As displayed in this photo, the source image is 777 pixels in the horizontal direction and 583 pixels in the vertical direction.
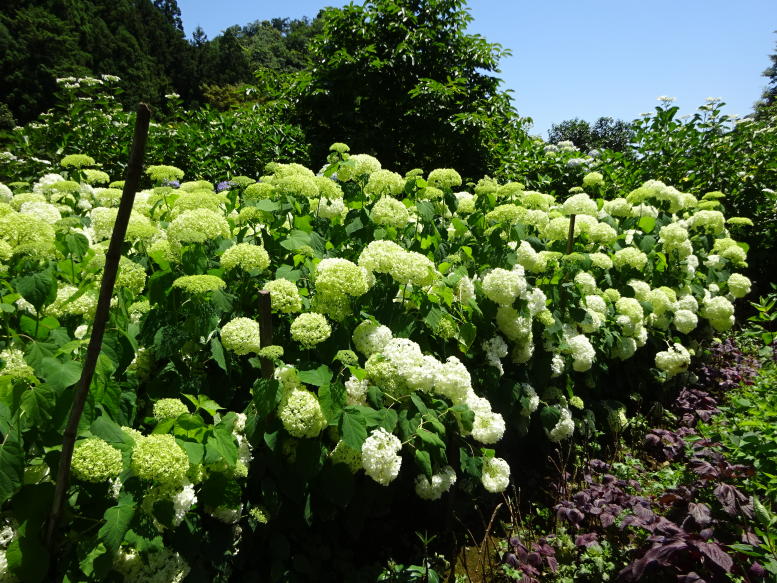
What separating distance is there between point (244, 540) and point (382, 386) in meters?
0.71

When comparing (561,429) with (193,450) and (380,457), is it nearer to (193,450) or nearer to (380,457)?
(380,457)

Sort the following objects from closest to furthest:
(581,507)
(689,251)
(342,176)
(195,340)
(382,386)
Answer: (195,340), (382,386), (581,507), (342,176), (689,251)

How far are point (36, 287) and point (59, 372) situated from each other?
0.35 meters

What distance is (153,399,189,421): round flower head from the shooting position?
144 cm

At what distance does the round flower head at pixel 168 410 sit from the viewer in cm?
144

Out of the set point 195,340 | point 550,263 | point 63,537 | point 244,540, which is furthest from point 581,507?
point 63,537

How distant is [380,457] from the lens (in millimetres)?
1714

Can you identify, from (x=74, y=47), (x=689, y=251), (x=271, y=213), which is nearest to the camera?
(x=271, y=213)

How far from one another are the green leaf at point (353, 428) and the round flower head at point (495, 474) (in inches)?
34.5

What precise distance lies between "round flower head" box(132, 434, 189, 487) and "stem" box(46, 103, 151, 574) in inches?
6.0

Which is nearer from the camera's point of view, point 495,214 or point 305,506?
point 305,506

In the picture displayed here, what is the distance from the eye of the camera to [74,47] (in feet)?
102

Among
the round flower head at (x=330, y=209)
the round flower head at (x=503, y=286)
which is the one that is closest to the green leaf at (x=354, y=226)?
the round flower head at (x=330, y=209)

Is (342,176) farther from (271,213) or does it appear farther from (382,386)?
(382,386)
